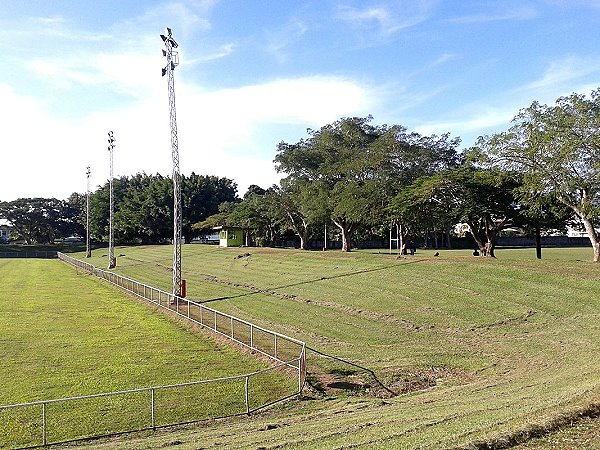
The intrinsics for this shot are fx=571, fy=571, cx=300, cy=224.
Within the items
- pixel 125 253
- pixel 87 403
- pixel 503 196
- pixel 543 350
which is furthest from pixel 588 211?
pixel 125 253

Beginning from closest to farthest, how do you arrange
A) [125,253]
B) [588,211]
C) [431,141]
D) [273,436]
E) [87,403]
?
[273,436]
[87,403]
[588,211]
[431,141]
[125,253]

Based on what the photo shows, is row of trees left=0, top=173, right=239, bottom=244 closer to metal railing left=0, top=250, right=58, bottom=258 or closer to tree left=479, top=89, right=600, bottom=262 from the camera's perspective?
metal railing left=0, top=250, right=58, bottom=258

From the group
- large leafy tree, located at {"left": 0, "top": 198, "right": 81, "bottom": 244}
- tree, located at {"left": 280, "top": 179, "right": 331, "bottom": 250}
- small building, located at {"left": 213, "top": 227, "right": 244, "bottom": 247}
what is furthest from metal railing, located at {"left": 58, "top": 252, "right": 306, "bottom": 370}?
large leafy tree, located at {"left": 0, "top": 198, "right": 81, "bottom": 244}

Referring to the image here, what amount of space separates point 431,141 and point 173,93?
26.0 metres

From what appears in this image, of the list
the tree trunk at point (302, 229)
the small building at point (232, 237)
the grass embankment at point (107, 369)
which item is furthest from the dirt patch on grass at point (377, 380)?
the small building at point (232, 237)

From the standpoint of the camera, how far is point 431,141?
52438 mm

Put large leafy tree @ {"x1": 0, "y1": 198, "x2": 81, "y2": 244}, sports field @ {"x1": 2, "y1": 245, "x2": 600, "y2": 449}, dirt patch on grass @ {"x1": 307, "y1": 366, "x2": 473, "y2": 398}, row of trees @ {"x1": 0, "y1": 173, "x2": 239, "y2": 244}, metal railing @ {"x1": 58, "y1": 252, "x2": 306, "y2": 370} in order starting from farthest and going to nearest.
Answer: large leafy tree @ {"x1": 0, "y1": 198, "x2": 81, "y2": 244} < row of trees @ {"x1": 0, "y1": 173, "x2": 239, "y2": 244} < metal railing @ {"x1": 58, "y1": 252, "x2": 306, "y2": 370} < dirt patch on grass @ {"x1": 307, "y1": 366, "x2": 473, "y2": 398} < sports field @ {"x1": 2, "y1": 245, "x2": 600, "y2": 449}

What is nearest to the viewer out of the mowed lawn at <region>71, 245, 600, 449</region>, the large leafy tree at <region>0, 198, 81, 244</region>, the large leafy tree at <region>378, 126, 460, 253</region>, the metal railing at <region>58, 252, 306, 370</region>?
the mowed lawn at <region>71, 245, 600, 449</region>

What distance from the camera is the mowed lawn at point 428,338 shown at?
10945 mm

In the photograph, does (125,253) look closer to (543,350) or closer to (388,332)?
(388,332)

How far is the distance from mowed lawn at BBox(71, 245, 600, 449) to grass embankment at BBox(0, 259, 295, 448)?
250 cm

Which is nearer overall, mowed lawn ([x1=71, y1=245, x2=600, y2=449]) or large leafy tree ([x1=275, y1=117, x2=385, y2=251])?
mowed lawn ([x1=71, y1=245, x2=600, y2=449])

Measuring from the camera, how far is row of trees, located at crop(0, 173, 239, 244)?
114 m

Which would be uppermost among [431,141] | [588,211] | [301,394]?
[431,141]
